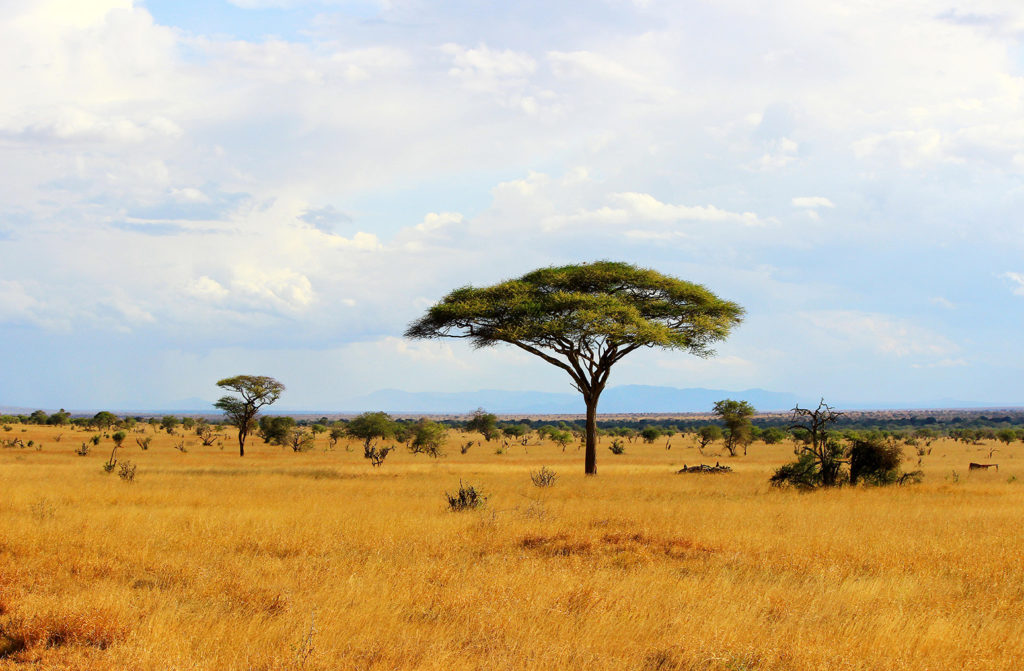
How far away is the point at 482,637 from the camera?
7539 millimetres

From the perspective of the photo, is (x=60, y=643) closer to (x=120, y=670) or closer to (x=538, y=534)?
(x=120, y=670)

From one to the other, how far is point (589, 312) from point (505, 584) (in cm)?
2161

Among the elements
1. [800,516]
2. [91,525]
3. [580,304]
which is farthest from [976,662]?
[580,304]

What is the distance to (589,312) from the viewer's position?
99.9ft

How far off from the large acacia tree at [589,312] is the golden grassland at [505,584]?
1258 cm

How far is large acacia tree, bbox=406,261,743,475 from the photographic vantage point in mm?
31297

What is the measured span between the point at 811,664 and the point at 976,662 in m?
1.63

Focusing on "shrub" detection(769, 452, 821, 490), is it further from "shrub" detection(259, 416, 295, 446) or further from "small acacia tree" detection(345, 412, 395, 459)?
"shrub" detection(259, 416, 295, 446)

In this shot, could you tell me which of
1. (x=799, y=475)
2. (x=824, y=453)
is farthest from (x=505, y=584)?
(x=824, y=453)

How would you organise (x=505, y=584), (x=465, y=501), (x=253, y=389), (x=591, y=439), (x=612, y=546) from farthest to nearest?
(x=253, y=389), (x=591, y=439), (x=465, y=501), (x=612, y=546), (x=505, y=584)

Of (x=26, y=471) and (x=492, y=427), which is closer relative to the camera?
(x=26, y=471)

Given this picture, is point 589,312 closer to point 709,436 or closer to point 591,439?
point 591,439

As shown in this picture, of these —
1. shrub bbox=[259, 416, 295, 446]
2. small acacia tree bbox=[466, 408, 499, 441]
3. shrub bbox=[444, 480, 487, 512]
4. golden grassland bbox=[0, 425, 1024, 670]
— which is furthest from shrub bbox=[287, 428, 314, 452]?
shrub bbox=[444, 480, 487, 512]

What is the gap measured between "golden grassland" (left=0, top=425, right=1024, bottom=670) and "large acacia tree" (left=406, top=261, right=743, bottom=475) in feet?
41.3
